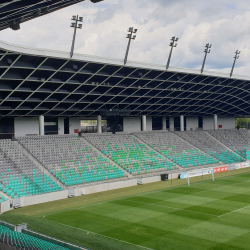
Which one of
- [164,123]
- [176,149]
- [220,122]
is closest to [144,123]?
[176,149]

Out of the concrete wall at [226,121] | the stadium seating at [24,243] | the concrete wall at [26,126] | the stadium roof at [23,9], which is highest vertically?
the stadium roof at [23,9]

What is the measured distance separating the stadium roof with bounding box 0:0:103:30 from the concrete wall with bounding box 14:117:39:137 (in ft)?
109

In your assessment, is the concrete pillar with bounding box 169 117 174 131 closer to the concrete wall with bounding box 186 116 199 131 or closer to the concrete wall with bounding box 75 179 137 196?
the concrete wall with bounding box 186 116 199 131

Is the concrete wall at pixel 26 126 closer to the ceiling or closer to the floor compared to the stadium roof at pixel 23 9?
closer to the floor

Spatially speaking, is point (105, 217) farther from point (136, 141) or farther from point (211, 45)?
point (211, 45)

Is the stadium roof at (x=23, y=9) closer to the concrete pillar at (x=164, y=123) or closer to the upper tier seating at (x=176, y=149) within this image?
the upper tier seating at (x=176, y=149)

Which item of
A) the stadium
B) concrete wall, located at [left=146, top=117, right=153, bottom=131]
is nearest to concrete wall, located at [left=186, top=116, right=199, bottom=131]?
the stadium

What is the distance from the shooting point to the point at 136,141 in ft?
181

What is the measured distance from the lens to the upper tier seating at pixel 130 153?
46.3 m

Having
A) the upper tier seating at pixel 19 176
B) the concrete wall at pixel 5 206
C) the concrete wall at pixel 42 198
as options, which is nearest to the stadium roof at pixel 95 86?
the upper tier seating at pixel 19 176

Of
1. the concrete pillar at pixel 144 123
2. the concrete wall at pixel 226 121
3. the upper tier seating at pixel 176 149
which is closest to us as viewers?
the upper tier seating at pixel 176 149

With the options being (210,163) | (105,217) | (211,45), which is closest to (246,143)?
(210,163)

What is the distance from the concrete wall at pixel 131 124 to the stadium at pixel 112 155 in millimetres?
242

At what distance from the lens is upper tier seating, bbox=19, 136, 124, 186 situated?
3939 cm
